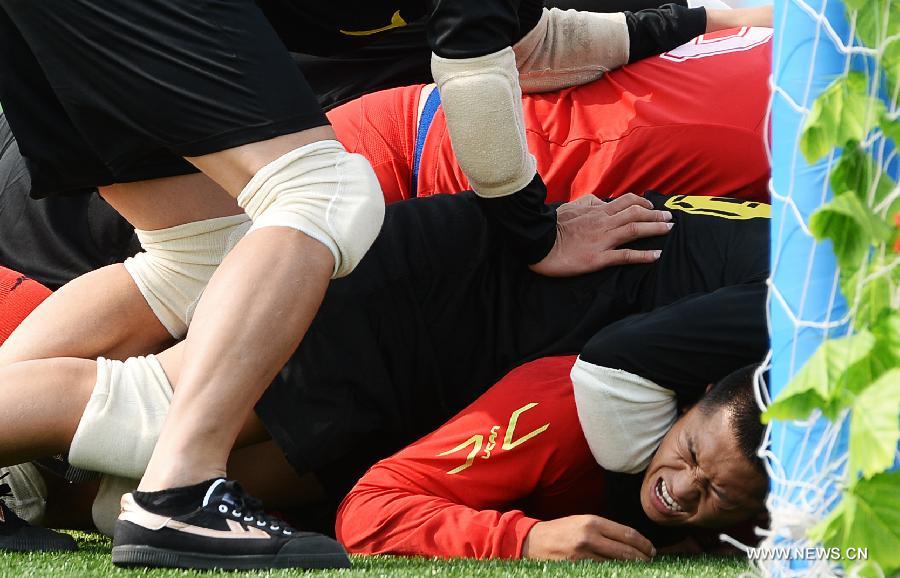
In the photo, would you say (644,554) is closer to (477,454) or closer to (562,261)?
(477,454)

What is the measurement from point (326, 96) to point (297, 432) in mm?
1236

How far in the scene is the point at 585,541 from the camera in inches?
65.2

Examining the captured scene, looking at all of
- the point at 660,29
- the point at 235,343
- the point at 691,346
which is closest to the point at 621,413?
the point at 691,346

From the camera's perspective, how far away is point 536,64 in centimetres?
252

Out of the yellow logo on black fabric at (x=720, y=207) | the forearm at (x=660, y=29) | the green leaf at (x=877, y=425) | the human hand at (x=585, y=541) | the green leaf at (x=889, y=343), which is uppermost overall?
the green leaf at (x=889, y=343)

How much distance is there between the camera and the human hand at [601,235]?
2039mm

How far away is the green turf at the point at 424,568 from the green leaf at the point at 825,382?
503 millimetres

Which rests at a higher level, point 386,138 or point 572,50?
point 572,50

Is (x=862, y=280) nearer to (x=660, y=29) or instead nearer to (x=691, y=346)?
(x=691, y=346)

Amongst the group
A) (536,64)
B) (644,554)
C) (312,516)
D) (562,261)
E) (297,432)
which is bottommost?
(312,516)

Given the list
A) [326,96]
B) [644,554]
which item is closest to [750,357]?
[644,554]

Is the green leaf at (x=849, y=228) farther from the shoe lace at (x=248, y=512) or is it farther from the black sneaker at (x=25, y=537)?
the black sneaker at (x=25, y=537)

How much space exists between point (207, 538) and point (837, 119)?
832 mm

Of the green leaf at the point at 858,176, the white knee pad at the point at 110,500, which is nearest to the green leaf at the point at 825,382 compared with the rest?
the green leaf at the point at 858,176
